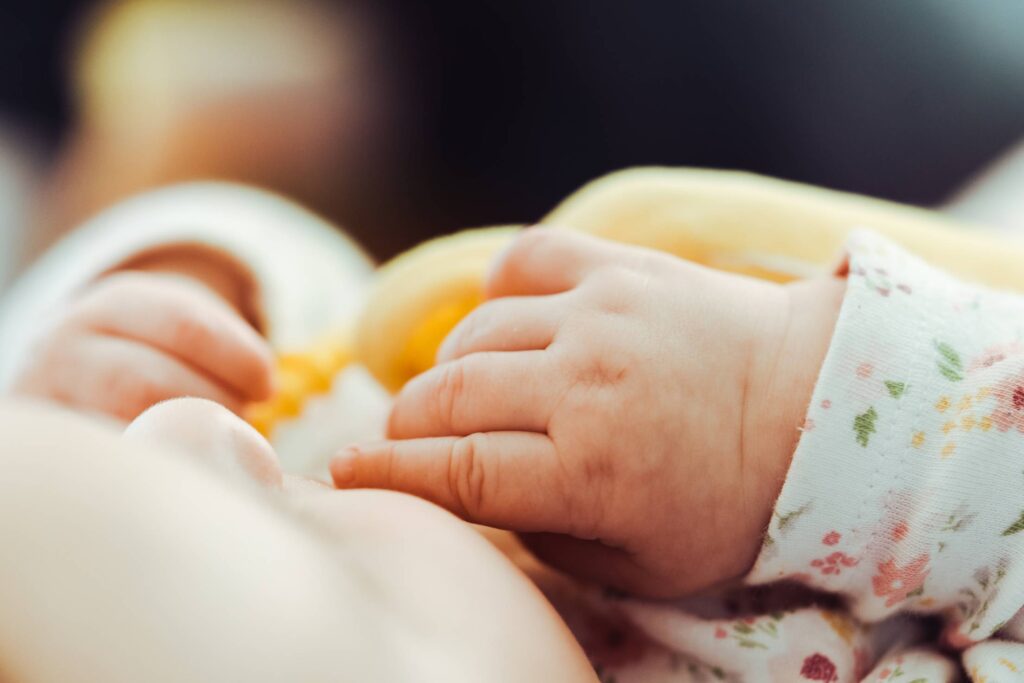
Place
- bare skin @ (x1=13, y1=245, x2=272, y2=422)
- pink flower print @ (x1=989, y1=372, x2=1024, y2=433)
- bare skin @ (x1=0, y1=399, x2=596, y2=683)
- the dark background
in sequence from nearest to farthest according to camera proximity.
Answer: bare skin @ (x1=0, y1=399, x2=596, y2=683)
pink flower print @ (x1=989, y1=372, x2=1024, y2=433)
bare skin @ (x1=13, y1=245, x2=272, y2=422)
the dark background

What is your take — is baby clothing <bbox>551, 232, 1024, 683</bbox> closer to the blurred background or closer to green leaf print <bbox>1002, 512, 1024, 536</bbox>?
green leaf print <bbox>1002, 512, 1024, 536</bbox>

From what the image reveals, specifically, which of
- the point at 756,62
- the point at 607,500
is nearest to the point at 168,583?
the point at 607,500

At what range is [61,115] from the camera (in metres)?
1.12

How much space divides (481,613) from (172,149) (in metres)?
0.91

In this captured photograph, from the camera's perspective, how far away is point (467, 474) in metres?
0.38

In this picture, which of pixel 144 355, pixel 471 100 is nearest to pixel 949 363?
pixel 144 355

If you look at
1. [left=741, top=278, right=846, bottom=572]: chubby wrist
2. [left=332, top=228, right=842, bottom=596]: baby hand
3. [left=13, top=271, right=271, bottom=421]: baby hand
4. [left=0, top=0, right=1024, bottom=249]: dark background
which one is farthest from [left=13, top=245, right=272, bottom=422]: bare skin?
[left=0, top=0, right=1024, bottom=249]: dark background

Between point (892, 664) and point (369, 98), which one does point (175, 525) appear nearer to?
point (892, 664)

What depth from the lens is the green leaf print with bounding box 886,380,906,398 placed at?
38 centimetres

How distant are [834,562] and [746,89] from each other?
635 mm

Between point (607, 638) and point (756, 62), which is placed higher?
point (756, 62)

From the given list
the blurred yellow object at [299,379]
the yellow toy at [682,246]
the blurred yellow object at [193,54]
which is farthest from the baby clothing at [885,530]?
the blurred yellow object at [193,54]

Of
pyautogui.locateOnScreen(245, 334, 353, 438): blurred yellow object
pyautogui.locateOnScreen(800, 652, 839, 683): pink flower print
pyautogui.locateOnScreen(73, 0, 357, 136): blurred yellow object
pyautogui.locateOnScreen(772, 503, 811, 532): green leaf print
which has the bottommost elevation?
pyautogui.locateOnScreen(800, 652, 839, 683): pink flower print

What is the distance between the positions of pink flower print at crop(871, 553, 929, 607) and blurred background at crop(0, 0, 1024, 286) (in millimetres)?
618
